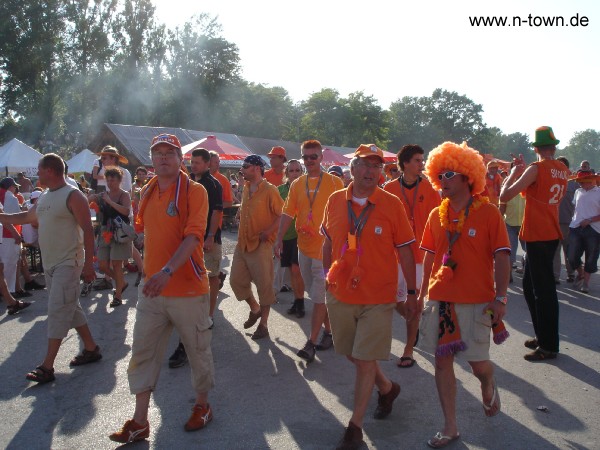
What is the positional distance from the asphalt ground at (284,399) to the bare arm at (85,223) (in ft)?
3.39

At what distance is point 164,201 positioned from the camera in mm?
3828

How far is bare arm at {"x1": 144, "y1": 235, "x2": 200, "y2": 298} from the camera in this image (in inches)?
Result: 137

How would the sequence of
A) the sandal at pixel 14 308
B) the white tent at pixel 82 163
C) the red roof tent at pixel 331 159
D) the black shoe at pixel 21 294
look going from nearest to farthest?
the sandal at pixel 14 308 < the black shoe at pixel 21 294 < the red roof tent at pixel 331 159 < the white tent at pixel 82 163

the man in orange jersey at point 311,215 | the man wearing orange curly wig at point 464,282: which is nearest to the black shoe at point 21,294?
the man in orange jersey at point 311,215

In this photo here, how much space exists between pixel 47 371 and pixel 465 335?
3.69m

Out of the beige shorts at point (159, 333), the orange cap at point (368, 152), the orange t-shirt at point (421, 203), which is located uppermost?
the orange cap at point (368, 152)

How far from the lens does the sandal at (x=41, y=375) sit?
4871mm

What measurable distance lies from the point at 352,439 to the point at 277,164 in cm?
578

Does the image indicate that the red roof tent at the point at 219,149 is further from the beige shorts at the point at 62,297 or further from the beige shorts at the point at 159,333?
the beige shorts at the point at 159,333

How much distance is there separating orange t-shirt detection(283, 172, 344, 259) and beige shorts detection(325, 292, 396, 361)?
2064 mm

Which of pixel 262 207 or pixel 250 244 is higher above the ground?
pixel 262 207

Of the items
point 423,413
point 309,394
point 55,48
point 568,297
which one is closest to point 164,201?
point 309,394

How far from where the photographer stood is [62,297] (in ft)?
16.3

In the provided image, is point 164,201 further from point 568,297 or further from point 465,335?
point 568,297
